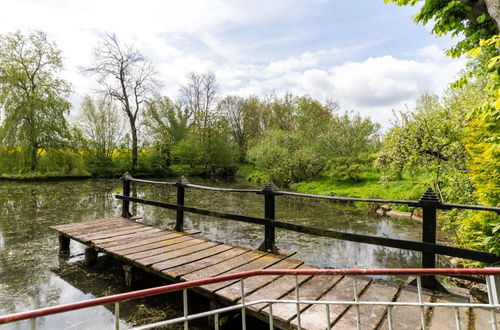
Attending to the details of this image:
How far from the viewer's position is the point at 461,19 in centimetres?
428

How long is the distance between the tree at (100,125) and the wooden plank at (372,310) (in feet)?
78.3

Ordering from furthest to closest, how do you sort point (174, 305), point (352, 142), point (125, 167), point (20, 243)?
point (125, 167) < point (352, 142) < point (20, 243) < point (174, 305)

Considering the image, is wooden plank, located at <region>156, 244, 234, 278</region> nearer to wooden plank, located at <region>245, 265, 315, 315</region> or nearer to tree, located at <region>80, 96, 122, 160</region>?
wooden plank, located at <region>245, 265, 315, 315</region>

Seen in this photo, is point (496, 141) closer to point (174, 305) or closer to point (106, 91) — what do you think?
point (174, 305)

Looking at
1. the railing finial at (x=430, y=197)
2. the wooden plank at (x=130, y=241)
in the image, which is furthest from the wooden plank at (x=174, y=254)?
the railing finial at (x=430, y=197)

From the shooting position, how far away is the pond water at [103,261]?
3449 millimetres

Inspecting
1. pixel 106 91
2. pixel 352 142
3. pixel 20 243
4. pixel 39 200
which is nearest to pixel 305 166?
pixel 352 142

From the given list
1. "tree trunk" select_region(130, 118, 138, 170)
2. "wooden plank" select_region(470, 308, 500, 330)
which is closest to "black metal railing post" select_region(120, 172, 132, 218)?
"wooden plank" select_region(470, 308, 500, 330)

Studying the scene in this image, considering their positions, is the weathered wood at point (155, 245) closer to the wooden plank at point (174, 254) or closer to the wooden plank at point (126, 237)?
the wooden plank at point (174, 254)

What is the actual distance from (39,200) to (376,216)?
43.3ft

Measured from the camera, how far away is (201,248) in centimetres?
438

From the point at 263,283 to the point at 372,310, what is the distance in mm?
1110

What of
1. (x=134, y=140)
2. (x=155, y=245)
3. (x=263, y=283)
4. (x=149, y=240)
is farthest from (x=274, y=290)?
(x=134, y=140)

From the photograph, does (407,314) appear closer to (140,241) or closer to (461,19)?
(140,241)
